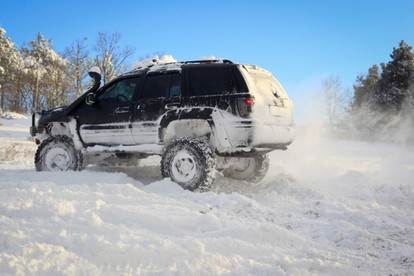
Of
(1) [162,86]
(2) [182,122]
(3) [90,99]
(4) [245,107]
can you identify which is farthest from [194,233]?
(3) [90,99]

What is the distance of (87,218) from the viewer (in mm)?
2531

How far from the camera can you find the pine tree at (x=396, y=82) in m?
22.4

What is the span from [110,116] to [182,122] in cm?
151

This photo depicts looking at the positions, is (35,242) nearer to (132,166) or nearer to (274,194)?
(274,194)

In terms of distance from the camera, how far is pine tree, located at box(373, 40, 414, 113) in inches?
881

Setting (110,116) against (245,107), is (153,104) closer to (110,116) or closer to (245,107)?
(110,116)

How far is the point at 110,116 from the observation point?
17.2ft

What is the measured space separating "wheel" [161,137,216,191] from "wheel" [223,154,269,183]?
1420 millimetres

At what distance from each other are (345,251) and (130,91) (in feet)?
13.9

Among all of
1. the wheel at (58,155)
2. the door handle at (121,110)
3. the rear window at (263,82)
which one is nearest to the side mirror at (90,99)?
the door handle at (121,110)

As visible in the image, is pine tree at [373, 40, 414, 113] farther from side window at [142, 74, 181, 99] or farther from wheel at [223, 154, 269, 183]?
side window at [142, 74, 181, 99]

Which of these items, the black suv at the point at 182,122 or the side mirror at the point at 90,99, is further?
the side mirror at the point at 90,99

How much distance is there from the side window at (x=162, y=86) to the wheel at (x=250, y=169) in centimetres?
A: 181

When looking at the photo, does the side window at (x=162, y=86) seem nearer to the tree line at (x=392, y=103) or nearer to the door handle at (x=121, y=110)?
the door handle at (x=121, y=110)
